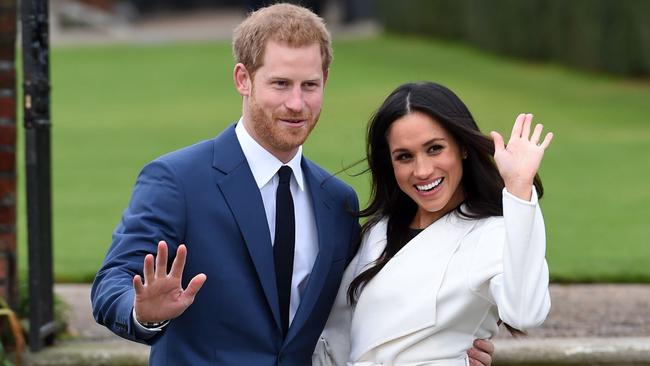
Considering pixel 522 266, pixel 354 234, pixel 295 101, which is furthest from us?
pixel 354 234

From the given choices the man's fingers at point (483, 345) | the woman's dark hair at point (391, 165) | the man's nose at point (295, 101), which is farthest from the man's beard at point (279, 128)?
the man's fingers at point (483, 345)

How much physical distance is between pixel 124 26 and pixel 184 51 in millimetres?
11391

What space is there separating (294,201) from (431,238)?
0.41 m

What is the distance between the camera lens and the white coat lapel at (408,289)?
3615 mm

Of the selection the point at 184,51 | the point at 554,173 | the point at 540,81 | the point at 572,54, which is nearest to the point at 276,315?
the point at 554,173

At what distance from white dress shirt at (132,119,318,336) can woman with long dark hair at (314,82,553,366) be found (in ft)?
0.64

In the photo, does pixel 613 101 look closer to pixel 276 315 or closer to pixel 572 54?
pixel 572 54

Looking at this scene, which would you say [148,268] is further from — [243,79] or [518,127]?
[518,127]

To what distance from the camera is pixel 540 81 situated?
67.1 ft

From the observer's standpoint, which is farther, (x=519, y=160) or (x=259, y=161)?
(x=259, y=161)

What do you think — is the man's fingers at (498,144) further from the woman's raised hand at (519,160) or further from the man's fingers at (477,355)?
the man's fingers at (477,355)

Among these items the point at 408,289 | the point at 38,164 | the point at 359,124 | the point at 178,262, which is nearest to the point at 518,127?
the point at 408,289

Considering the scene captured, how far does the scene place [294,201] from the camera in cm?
373

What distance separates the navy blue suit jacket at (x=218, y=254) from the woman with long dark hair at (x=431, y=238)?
205 millimetres
